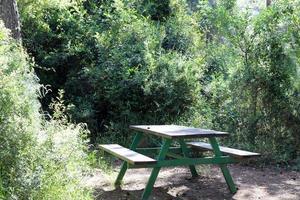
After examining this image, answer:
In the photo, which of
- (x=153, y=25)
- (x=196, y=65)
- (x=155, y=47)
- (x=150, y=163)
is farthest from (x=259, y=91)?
(x=150, y=163)

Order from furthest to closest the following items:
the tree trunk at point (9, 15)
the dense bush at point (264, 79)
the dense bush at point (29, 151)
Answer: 1. the dense bush at point (264, 79)
2. the tree trunk at point (9, 15)
3. the dense bush at point (29, 151)

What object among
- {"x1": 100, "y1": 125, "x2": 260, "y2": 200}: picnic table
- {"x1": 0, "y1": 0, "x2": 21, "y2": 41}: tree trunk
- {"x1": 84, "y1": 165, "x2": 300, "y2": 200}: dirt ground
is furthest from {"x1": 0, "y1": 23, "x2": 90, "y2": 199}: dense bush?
{"x1": 0, "y1": 0, "x2": 21, "y2": 41}: tree trunk

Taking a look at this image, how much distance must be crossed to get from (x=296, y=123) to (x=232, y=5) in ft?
8.25

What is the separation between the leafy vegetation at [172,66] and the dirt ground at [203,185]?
0.94 metres

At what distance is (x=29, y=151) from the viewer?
13.1 feet

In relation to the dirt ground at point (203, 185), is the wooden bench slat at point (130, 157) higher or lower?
higher

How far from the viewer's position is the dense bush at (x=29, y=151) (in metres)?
3.81

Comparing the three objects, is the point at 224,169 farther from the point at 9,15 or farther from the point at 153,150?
the point at 9,15

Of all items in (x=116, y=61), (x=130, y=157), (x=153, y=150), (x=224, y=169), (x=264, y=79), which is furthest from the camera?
(x=116, y=61)

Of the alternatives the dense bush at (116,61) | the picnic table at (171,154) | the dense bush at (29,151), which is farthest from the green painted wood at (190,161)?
the dense bush at (116,61)

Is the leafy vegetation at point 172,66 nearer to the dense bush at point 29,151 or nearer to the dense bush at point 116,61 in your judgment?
the dense bush at point 116,61

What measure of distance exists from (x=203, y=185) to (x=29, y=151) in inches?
105

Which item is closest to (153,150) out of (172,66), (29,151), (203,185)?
(203,185)

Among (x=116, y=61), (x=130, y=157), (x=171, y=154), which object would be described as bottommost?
(x=171, y=154)
